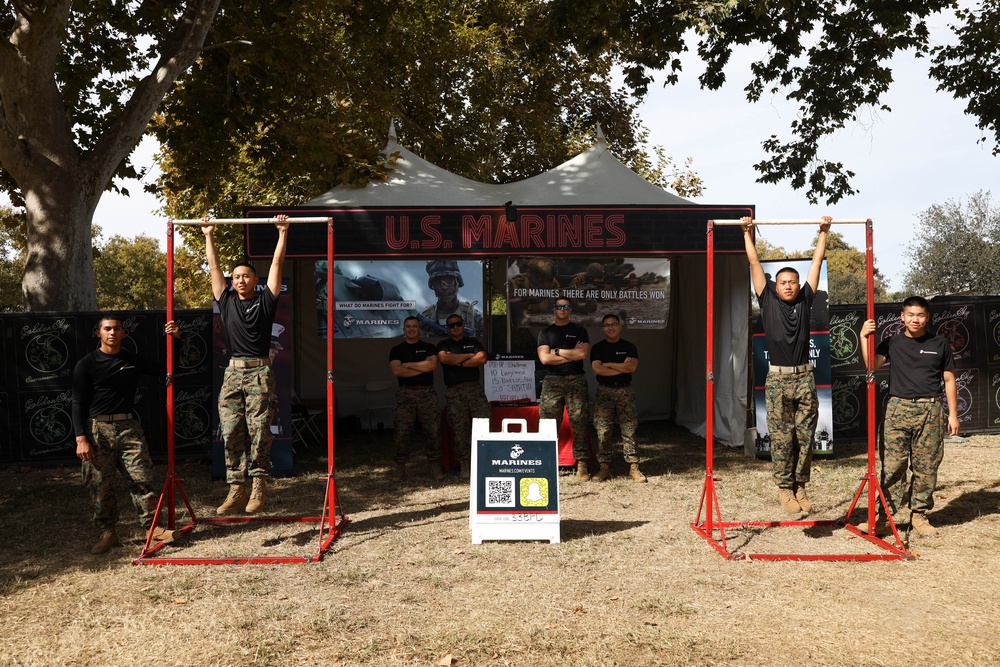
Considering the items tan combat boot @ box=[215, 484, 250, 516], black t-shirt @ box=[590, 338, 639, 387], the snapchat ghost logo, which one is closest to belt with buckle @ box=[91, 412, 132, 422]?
tan combat boot @ box=[215, 484, 250, 516]

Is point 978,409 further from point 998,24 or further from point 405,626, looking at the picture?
point 405,626

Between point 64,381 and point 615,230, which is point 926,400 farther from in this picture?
point 64,381

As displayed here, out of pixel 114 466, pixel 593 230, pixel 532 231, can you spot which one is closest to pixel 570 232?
pixel 593 230

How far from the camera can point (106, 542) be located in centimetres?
641

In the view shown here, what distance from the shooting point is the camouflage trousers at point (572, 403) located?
8883mm

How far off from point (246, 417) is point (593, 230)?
511cm

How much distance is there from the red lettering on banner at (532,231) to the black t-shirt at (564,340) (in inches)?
57.3

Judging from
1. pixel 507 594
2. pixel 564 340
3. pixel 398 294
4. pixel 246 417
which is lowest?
pixel 507 594

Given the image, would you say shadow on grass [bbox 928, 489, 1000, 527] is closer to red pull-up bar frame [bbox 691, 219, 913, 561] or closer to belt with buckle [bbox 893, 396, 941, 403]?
red pull-up bar frame [bbox 691, 219, 913, 561]

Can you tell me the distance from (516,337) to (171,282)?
6805 mm

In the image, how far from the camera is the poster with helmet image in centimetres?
1046

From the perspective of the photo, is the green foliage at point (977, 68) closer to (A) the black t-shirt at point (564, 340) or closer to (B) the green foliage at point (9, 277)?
(A) the black t-shirt at point (564, 340)

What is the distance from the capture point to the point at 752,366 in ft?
34.1

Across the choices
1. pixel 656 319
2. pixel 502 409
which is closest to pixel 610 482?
pixel 502 409
